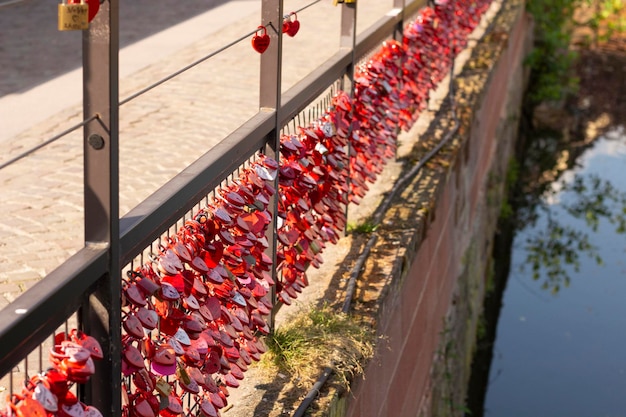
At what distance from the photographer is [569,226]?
13469 millimetres

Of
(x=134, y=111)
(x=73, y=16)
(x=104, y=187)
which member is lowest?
(x=134, y=111)

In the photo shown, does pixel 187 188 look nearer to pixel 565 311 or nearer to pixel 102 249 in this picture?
pixel 102 249

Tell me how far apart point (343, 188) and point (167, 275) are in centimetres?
227

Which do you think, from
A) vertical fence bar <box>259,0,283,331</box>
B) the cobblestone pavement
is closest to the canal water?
the cobblestone pavement

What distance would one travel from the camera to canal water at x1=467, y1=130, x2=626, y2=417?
393 inches

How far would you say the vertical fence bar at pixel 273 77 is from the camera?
169 inches

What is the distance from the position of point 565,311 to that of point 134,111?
5459 mm

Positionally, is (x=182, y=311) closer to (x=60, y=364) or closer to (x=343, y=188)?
(x=60, y=364)

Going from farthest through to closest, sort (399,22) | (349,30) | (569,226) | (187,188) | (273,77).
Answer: (569,226) → (399,22) → (349,30) → (273,77) → (187,188)

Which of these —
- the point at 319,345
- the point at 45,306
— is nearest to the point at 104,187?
the point at 45,306

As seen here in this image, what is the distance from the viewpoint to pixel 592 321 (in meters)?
11.2

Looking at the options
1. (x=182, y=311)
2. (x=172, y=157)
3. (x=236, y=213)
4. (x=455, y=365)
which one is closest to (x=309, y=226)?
(x=236, y=213)

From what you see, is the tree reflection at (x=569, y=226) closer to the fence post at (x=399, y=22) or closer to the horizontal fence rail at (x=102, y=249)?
the fence post at (x=399, y=22)

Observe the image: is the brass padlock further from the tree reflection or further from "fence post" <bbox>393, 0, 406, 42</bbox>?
the tree reflection
